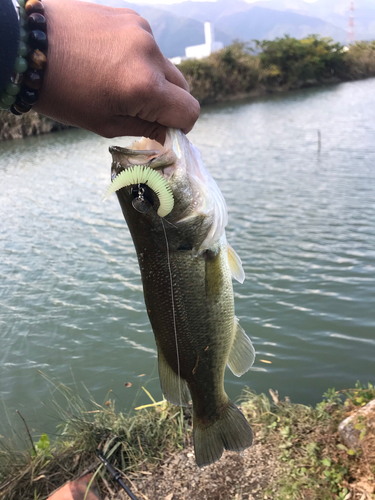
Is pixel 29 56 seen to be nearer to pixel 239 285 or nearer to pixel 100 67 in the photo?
pixel 100 67

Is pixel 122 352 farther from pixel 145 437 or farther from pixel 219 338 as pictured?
pixel 219 338

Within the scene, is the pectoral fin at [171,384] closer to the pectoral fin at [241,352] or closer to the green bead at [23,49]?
the pectoral fin at [241,352]

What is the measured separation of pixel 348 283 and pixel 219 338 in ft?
17.7

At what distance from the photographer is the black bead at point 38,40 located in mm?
1141

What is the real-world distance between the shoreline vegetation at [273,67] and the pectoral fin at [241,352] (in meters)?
42.5

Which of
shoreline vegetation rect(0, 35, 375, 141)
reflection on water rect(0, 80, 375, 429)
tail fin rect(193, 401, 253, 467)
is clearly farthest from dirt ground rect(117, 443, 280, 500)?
shoreline vegetation rect(0, 35, 375, 141)

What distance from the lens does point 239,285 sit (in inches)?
277

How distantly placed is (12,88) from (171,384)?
61.9 inches

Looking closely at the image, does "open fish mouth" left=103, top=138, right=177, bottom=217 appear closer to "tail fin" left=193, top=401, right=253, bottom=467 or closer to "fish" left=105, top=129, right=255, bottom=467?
"fish" left=105, top=129, right=255, bottom=467

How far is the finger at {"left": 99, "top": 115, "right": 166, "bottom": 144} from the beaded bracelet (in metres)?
0.26

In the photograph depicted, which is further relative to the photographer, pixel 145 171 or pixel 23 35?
pixel 145 171

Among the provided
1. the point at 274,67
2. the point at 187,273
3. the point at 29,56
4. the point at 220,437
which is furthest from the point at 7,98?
the point at 274,67

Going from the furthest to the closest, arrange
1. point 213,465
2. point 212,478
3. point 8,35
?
1. point 213,465
2. point 212,478
3. point 8,35

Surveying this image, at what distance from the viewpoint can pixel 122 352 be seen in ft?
19.7
